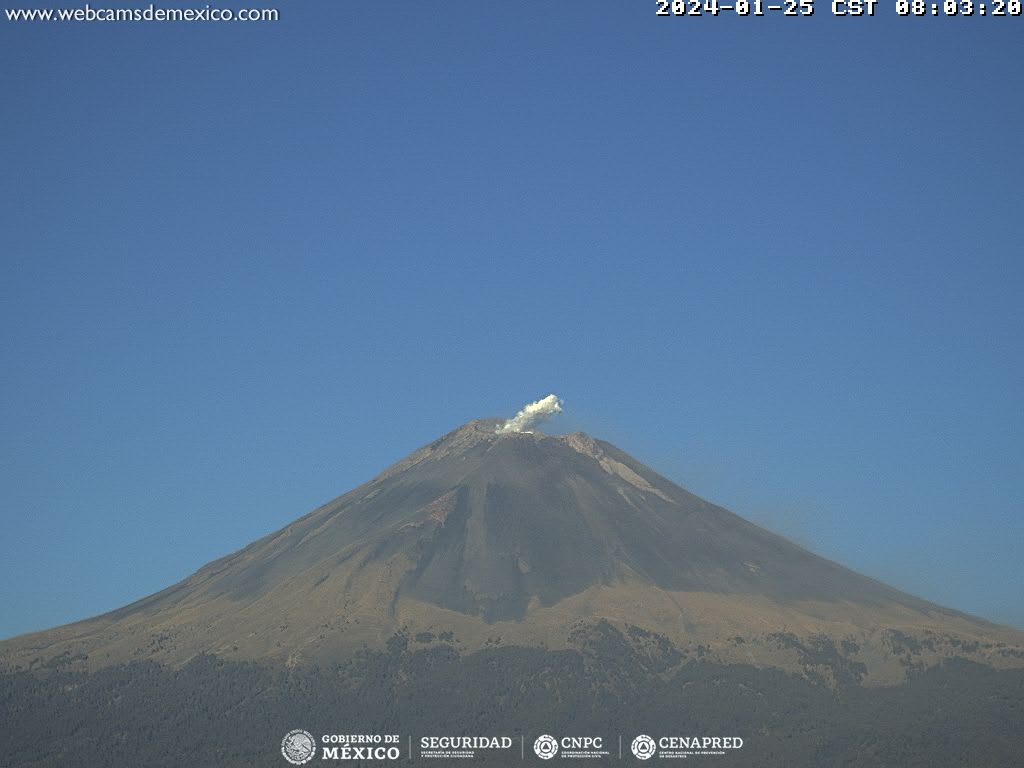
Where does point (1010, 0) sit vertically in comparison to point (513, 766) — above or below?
above

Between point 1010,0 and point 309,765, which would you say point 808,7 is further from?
point 309,765

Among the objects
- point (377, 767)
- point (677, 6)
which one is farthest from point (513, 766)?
point (677, 6)

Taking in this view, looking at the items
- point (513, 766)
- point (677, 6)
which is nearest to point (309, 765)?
point (513, 766)

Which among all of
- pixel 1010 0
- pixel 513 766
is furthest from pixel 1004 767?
pixel 1010 0

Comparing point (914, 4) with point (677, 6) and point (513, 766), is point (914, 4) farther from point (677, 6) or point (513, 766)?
point (513, 766)

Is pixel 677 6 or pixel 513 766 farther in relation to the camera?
pixel 513 766

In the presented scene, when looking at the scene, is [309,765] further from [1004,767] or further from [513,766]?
[1004,767]

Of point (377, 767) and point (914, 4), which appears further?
point (377, 767)

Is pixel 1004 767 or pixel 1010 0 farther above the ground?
pixel 1010 0
